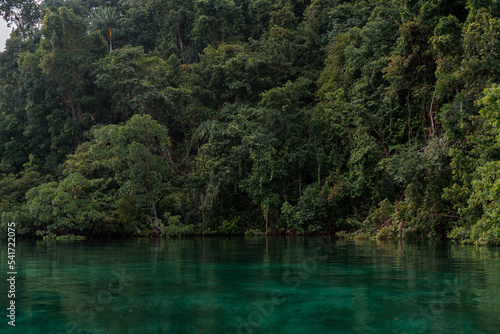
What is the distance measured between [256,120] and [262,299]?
2266 centimetres

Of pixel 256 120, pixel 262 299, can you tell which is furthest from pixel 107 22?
pixel 262 299

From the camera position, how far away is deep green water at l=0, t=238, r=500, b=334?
4.38 m

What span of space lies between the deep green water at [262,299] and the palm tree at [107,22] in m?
33.4

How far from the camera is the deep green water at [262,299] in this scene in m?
4.38

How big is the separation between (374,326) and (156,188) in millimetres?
22917

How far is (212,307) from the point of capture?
5242mm

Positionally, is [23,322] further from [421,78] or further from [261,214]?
[261,214]

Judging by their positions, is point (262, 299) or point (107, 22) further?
point (107, 22)

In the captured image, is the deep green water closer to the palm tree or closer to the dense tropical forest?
the dense tropical forest

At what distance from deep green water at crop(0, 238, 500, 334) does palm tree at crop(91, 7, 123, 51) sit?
110ft

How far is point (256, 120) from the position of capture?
91.7 ft

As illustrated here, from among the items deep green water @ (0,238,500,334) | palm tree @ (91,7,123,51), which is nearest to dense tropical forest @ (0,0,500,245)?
palm tree @ (91,7,123,51)

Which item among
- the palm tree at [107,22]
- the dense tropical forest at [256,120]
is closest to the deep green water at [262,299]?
the dense tropical forest at [256,120]

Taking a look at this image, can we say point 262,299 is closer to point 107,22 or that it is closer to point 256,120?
point 256,120
